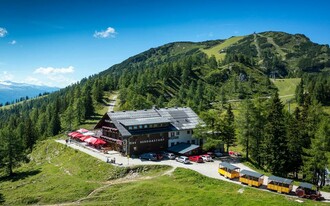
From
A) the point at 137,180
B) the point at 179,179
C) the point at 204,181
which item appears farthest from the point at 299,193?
the point at 137,180

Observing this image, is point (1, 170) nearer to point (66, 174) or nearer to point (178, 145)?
point (66, 174)

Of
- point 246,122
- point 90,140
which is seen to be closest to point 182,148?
point 246,122

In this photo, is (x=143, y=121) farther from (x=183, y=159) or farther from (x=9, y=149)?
(x=9, y=149)

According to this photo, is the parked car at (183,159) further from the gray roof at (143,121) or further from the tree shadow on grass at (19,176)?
the tree shadow on grass at (19,176)

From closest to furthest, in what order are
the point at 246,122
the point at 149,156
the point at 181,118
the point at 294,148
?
1. the point at 294,148
2. the point at 149,156
3. the point at 246,122
4. the point at 181,118

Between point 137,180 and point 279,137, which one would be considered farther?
point 279,137

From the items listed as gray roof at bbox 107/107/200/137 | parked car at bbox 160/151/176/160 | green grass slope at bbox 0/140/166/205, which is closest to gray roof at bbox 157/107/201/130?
gray roof at bbox 107/107/200/137

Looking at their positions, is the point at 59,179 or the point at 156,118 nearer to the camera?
the point at 59,179
